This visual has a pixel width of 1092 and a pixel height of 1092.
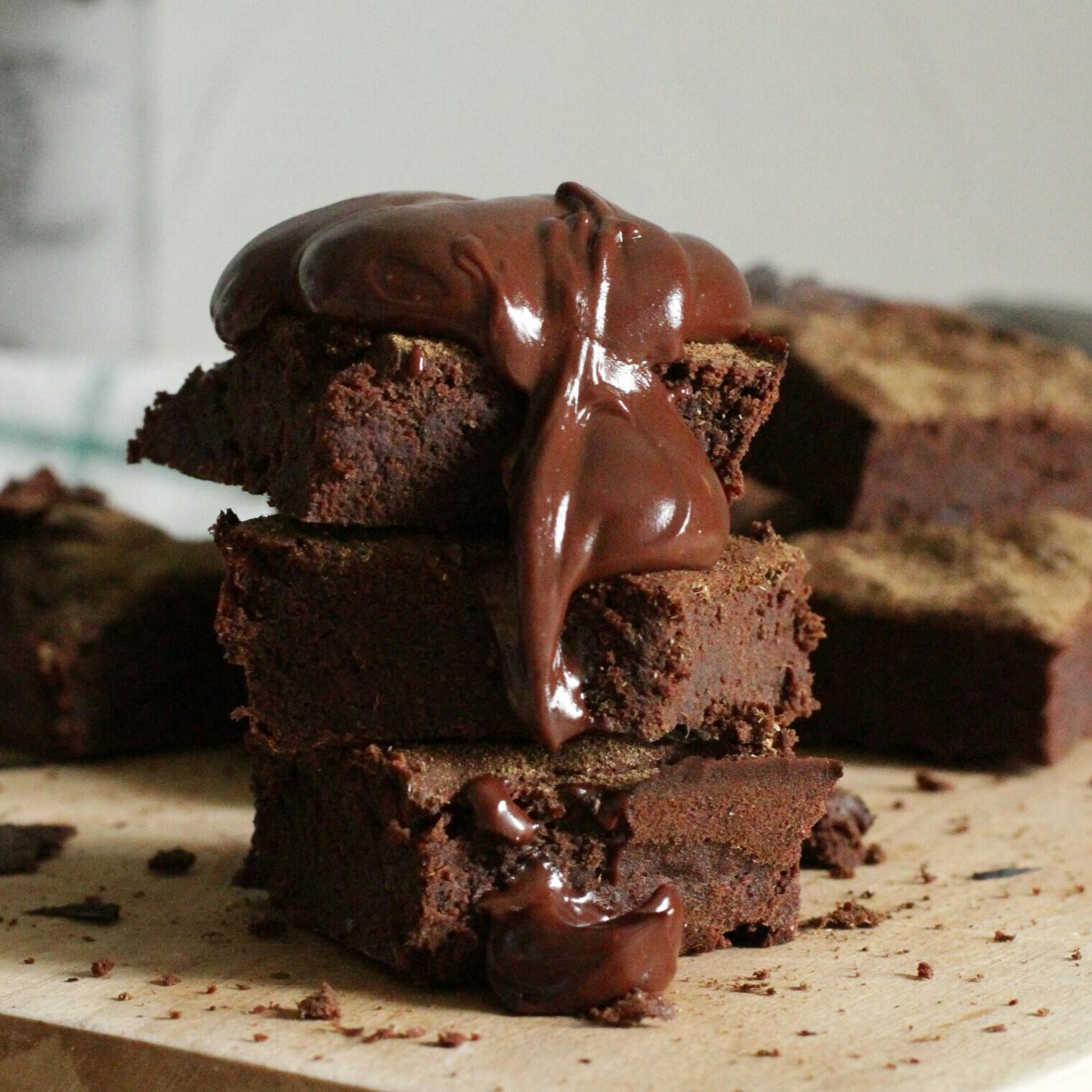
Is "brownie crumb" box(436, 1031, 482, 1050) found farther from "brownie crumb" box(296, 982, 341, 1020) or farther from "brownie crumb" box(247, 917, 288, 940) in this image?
"brownie crumb" box(247, 917, 288, 940)

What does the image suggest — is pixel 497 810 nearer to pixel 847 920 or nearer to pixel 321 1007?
pixel 321 1007

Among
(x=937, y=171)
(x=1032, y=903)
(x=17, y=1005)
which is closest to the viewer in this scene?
(x=17, y=1005)

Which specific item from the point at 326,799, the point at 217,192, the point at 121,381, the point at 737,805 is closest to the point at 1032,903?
the point at 737,805

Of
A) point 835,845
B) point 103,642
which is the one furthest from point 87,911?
point 835,845

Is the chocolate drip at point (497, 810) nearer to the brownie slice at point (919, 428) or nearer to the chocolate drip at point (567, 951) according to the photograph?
the chocolate drip at point (567, 951)

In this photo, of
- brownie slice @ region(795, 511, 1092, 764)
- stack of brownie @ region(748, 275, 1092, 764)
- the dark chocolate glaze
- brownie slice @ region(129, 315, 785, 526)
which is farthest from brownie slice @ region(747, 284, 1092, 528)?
the dark chocolate glaze

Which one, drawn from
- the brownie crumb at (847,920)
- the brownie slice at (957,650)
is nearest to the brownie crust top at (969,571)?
the brownie slice at (957,650)

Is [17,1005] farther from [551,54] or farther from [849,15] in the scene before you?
[849,15]
